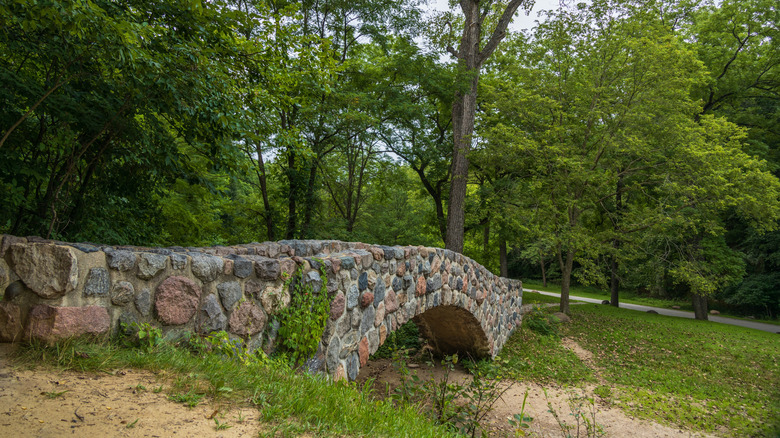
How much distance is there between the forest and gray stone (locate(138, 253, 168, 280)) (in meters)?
1.88

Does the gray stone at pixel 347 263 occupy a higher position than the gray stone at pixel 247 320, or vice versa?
the gray stone at pixel 347 263

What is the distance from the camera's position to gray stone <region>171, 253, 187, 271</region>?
2438 millimetres

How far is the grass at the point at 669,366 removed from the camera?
6727mm

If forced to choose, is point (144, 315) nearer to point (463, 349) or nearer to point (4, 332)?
point (4, 332)

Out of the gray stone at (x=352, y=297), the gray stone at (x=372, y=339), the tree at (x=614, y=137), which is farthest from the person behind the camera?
the tree at (x=614, y=137)

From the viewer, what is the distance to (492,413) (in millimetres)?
6594

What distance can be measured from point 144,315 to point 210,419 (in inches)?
29.7

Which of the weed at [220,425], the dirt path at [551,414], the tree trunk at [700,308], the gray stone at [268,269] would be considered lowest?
the dirt path at [551,414]

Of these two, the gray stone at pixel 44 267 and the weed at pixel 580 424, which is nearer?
the gray stone at pixel 44 267

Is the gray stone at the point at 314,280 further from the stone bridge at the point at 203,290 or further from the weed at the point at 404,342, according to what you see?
the weed at the point at 404,342

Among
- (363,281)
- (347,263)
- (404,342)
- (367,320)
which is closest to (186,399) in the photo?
(347,263)

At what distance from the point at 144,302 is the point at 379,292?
274 cm

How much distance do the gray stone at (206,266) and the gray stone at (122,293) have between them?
0.39m

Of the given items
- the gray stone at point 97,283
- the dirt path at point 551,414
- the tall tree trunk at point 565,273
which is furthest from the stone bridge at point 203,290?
the tall tree trunk at point 565,273
